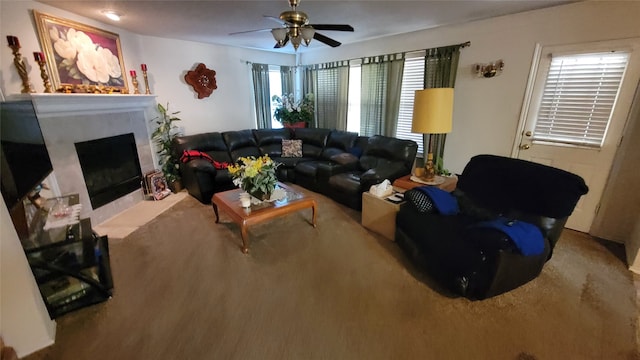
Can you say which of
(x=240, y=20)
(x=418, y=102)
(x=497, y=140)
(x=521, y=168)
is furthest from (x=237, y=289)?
(x=497, y=140)

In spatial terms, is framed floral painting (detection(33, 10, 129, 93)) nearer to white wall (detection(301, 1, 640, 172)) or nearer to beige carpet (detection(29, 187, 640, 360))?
beige carpet (detection(29, 187, 640, 360))

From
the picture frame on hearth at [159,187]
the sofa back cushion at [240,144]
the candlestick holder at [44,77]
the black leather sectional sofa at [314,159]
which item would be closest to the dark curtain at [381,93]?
the black leather sectional sofa at [314,159]

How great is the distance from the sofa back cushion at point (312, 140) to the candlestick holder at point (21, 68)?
11.2ft

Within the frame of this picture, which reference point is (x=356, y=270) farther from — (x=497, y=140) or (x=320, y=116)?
(x=320, y=116)

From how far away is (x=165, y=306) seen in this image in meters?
1.91

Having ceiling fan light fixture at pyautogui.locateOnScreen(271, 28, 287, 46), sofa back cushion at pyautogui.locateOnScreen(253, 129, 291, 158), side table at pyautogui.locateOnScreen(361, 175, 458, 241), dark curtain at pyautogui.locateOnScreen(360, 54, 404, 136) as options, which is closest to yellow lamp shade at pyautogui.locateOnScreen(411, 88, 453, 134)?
side table at pyautogui.locateOnScreen(361, 175, 458, 241)

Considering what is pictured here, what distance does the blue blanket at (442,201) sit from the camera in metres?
2.34

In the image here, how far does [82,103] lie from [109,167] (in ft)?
2.87

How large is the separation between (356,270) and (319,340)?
768 mm

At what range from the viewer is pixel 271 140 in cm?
A: 491

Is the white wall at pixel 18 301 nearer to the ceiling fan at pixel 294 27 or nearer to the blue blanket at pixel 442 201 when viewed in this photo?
the ceiling fan at pixel 294 27

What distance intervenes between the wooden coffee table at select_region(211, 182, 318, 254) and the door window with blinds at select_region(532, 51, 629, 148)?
2.82 metres

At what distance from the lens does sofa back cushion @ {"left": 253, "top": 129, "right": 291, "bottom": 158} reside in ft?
15.9

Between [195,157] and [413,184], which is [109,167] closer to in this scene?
[195,157]
